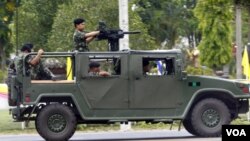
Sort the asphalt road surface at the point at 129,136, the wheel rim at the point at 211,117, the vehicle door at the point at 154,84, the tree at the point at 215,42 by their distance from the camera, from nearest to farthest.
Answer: the vehicle door at the point at 154,84, the wheel rim at the point at 211,117, the asphalt road surface at the point at 129,136, the tree at the point at 215,42

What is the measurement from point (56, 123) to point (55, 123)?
0.8 inches

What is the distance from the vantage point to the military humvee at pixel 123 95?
14656 mm

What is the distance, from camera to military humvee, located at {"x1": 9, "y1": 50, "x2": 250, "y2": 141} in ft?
48.1

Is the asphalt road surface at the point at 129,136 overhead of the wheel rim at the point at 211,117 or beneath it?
beneath

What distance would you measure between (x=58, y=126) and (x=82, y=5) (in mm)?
14988

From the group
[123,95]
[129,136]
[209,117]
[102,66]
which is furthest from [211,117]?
[102,66]

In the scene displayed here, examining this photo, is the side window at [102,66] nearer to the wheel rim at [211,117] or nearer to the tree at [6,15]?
the tree at [6,15]

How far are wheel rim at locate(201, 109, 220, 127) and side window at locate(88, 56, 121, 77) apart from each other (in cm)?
199

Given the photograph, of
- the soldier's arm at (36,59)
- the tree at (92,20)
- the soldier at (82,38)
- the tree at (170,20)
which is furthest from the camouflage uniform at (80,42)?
the tree at (170,20)

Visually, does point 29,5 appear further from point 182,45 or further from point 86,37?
point 182,45

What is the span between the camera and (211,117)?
1540cm

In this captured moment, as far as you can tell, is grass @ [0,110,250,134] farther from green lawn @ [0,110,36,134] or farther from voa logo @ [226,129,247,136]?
voa logo @ [226,129,247,136]

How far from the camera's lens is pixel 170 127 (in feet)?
59.3

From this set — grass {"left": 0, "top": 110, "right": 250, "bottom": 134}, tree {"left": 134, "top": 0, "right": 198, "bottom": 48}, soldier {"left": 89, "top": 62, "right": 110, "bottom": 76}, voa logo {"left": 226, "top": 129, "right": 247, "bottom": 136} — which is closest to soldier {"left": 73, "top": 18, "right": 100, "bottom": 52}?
soldier {"left": 89, "top": 62, "right": 110, "bottom": 76}
